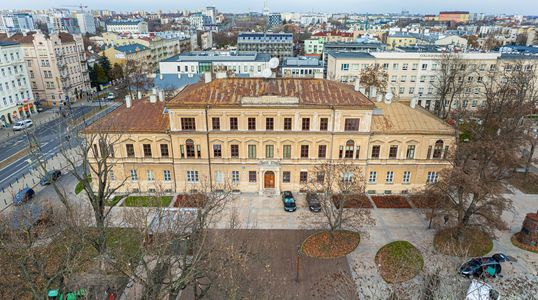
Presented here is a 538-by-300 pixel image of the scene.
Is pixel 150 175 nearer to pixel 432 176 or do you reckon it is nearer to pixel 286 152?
pixel 286 152

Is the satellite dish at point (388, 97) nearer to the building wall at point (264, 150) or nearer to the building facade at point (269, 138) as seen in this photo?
the building facade at point (269, 138)

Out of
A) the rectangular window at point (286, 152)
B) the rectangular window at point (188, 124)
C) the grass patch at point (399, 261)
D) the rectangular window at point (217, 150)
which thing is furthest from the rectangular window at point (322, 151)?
the rectangular window at point (188, 124)

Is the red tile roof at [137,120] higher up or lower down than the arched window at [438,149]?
higher up

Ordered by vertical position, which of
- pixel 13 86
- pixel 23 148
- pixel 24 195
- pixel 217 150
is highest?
pixel 13 86

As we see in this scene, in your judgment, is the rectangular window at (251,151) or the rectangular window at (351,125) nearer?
the rectangular window at (351,125)

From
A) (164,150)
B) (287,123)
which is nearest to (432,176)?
(287,123)

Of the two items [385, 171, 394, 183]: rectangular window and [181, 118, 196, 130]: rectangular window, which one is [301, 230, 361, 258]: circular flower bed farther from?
[181, 118, 196, 130]: rectangular window
